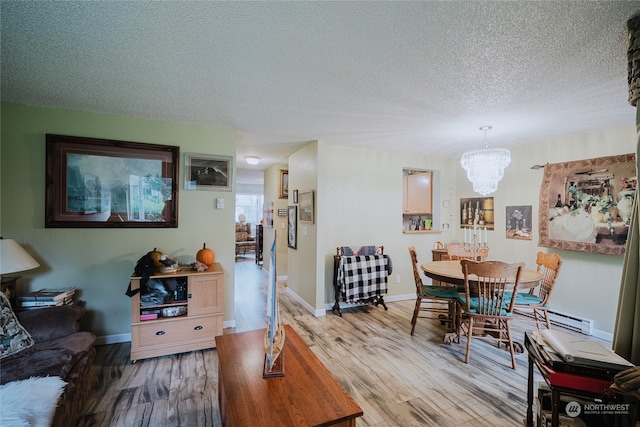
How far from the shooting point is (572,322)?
3312 millimetres

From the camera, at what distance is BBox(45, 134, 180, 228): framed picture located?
2658 mm

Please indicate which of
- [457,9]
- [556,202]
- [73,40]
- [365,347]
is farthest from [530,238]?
[73,40]

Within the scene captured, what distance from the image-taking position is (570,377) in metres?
1.17

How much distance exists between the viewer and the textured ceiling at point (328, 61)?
138 cm

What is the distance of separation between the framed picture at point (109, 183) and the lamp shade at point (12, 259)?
0.53 metres

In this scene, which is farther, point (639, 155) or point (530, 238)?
point (530, 238)

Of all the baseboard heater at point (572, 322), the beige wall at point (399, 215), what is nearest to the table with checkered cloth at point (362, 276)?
the beige wall at point (399, 215)

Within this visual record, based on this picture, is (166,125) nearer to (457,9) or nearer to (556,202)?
(457,9)

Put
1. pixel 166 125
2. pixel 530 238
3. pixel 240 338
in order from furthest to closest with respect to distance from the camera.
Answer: pixel 530 238
pixel 166 125
pixel 240 338

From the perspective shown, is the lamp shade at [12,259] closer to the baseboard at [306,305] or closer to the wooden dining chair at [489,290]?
the baseboard at [306,305]

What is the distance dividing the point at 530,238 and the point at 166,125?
196 inches

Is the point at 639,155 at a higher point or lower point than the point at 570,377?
higher

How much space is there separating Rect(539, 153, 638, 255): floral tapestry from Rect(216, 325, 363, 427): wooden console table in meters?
3.57

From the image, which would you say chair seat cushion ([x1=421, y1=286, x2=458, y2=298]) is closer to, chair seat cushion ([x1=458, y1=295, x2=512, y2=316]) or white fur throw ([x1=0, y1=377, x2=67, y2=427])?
chair seat cushion ([x1=458, y1=295, x2=512, y2=316])
